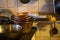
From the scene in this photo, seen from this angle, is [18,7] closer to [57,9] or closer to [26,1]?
[26,1]

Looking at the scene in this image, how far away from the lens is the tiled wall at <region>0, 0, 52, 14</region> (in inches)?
52.4

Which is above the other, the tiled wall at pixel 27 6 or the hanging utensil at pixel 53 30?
the tiled wall at pixel 27 6

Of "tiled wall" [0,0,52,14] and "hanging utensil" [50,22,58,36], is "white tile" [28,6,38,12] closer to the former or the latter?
"tiled wall" [0,0,52,14]

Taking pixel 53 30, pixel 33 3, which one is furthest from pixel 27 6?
pixel 53 30

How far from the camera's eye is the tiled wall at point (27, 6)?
133 cm

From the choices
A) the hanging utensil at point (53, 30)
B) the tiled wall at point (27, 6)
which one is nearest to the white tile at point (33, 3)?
the tiled wall at point (27, 6)

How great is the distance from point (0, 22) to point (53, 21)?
0.41 m

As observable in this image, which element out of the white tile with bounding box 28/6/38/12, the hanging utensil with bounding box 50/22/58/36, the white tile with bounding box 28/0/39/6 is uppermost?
the white tile with bounding box 28/0/39/6

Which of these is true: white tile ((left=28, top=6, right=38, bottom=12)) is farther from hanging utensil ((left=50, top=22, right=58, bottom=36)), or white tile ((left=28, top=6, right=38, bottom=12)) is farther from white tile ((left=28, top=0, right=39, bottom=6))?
hanging utensil ((left=50, top=22, right=58, bottom=36))

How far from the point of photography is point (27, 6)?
135 cm

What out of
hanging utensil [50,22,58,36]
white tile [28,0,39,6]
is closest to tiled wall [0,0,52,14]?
white tile [28,0,39,6]

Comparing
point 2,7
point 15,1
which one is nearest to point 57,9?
point 15,1

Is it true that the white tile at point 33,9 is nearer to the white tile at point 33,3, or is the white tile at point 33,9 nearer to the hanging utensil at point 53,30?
the white tile at point 33,3

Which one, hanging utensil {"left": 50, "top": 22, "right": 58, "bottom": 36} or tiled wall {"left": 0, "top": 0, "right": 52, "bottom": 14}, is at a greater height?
tiled wall {"left": 0, "top": 0, "right": 52, "bottom": 14}
